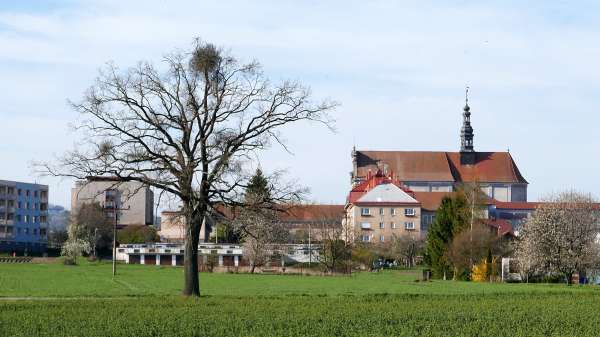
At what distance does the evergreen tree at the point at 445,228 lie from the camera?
104 metres

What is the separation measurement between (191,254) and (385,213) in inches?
4841

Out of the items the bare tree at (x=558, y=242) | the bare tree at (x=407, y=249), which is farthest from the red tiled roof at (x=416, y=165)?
the bare tree at (x=558, y=242)

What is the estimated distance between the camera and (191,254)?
46.5m

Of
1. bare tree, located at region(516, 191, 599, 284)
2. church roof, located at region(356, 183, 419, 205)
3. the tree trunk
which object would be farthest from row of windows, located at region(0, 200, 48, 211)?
the tree trunk

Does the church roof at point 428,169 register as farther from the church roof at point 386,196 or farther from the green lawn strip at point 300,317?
the green lawn strip at point 300,317

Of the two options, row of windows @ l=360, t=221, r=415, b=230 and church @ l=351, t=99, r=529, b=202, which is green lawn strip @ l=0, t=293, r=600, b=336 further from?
church @ l=351, t=99, r=529, b=202

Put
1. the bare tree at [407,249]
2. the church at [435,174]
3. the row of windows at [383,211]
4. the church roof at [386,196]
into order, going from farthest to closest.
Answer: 1. the church at [435,174]
2. the church roof at [386,196]
3. the row of windows at [383,211]
4. the bare tree at [407,249]

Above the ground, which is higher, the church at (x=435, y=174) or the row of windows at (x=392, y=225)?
the church at (x=435, y=174)

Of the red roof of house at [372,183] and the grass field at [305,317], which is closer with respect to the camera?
the grass field at [305,317]

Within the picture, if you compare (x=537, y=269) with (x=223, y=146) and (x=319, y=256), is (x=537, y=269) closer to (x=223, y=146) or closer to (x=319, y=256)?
(x=319, y=256)

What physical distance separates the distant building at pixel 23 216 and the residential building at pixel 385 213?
5045cm

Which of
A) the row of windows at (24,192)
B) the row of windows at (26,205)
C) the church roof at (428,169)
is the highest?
the church roof at (428,169)

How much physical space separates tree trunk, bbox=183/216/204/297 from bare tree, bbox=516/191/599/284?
46.1m

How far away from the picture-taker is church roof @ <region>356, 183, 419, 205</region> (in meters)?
169
